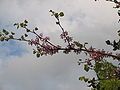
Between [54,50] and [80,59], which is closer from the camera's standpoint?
[54,50]

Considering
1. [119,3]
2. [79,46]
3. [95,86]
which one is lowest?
[95,86]

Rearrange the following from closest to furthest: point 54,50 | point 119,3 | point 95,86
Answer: point 54,50
point 119,3
point 95,86

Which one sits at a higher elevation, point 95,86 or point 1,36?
point 1,36

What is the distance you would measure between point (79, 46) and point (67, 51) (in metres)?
0.33

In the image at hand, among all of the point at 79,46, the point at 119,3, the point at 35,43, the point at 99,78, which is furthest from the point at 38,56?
the point at 119,3

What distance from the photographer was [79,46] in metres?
8.99

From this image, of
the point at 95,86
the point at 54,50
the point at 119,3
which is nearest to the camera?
the point at 54,50

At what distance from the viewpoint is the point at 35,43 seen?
905cm

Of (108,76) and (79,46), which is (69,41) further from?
(108,76)

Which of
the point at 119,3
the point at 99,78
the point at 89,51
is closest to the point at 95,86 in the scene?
the point at 99,78

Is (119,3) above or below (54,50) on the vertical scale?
above

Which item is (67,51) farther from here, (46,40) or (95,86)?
(95,86)

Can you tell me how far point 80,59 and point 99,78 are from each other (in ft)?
2.41

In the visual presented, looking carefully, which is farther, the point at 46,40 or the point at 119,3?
the point at 119,3
